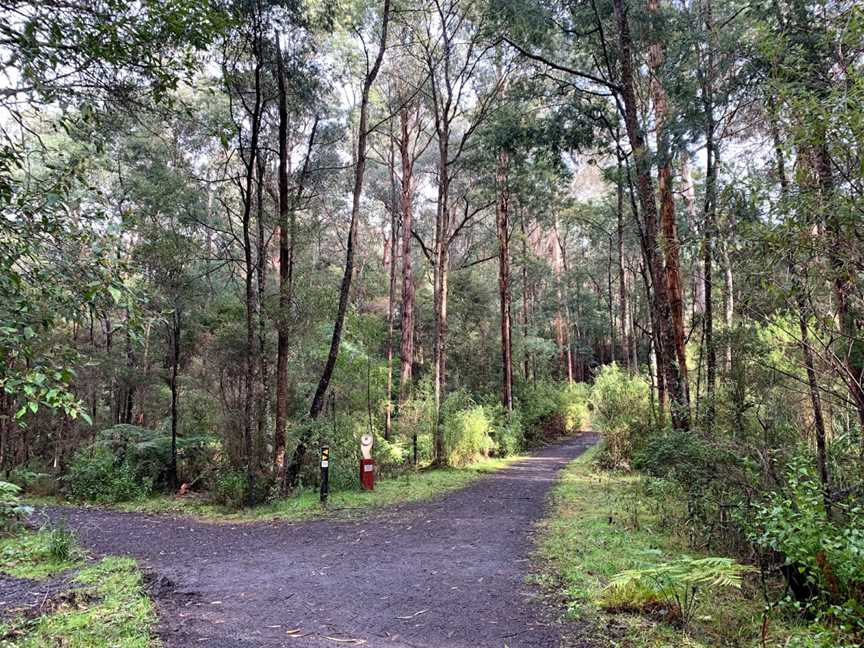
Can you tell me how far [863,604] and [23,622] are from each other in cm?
586

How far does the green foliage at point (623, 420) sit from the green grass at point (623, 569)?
2.64 metres

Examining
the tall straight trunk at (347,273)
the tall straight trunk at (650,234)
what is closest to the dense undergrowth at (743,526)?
the tall straight trunk at (650,234)

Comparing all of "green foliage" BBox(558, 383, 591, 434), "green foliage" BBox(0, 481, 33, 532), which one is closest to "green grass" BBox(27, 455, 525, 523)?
"green foliage" BBox(0, 481, 33, 532)

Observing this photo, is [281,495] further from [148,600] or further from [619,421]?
[619,421]

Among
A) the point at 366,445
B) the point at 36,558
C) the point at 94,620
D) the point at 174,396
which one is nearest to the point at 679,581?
the point at 94,620

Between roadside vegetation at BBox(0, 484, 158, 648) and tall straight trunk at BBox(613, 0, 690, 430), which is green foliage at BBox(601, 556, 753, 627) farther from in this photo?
tall straight trunk at BBox(613, 0, 690, 430)

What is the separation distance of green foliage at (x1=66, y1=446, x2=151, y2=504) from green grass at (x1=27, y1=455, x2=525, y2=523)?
0.45m

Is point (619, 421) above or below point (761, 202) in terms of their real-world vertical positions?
below

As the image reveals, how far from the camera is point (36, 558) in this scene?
6.03 meters

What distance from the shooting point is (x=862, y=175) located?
3.12 m

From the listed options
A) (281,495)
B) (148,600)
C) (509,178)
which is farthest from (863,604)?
(509,178)

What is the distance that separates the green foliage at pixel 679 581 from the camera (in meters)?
3.21

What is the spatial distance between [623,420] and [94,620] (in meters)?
10.9

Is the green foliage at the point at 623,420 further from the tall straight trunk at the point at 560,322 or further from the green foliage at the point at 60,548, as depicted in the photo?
the tall straight trunk at the point at 560,322
